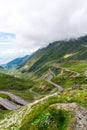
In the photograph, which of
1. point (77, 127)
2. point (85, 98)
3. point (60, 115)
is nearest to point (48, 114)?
point (60, 115)

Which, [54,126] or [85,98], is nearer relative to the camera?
[54,126]

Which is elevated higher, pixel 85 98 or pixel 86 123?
pixel 85 98

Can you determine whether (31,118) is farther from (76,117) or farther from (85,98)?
(85,98)

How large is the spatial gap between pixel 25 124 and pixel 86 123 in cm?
584

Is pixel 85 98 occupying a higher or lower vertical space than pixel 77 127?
higher

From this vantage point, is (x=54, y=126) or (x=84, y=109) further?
(x=84, y=109)

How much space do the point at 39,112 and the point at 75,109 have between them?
363 cm

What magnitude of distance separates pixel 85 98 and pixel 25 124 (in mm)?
7741

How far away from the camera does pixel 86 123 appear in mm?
25859

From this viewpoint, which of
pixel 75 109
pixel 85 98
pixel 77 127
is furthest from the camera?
pixel 85 98

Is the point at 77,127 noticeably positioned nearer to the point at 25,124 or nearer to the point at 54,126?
the point at 54,126

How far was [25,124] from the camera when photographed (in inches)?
1077

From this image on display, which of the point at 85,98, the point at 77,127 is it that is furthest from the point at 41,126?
the point at 85,98

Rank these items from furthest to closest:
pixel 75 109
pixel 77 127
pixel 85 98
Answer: pixel 85 98, pixel 75 109, pixel 77 127
